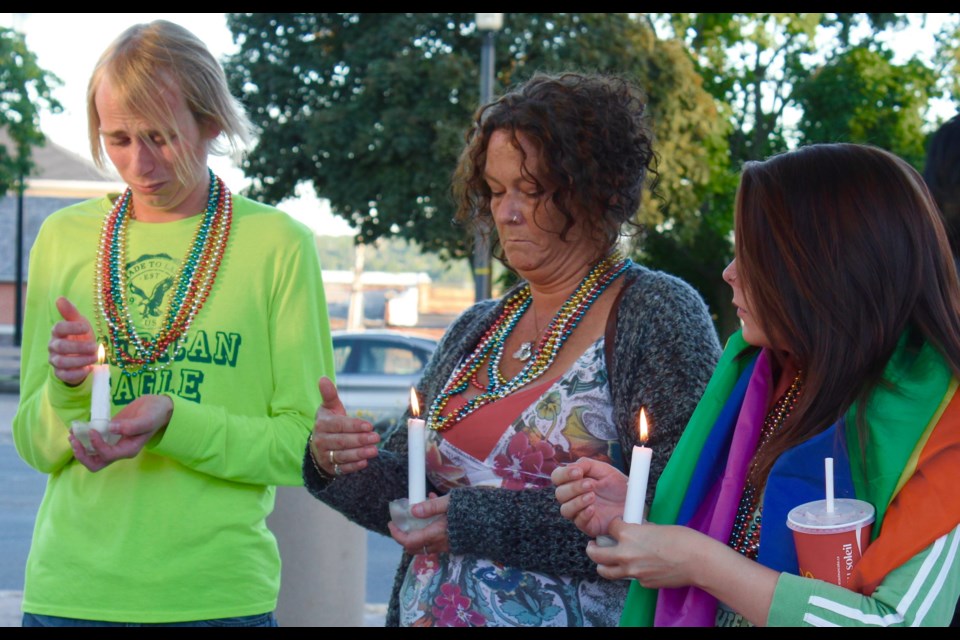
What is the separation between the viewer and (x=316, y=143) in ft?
61.4

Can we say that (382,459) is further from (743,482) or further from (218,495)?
(743,482)

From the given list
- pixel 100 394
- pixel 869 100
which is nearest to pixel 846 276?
pixel 100 394

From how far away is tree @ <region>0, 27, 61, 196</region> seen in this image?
19.6 m

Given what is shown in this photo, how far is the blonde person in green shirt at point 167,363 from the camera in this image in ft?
7.80

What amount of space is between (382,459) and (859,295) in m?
1.22

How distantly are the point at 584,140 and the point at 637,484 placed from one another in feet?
3.41

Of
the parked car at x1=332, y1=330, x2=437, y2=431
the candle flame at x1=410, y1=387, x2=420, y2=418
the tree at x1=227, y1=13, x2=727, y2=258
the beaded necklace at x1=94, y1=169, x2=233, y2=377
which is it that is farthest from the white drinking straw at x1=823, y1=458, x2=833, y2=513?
the tree at x1=227, y1=13, x2=727, y2=258

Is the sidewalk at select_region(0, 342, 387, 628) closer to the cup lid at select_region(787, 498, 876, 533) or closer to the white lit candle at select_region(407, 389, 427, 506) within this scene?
the white lit candle at select_region(407, 389, 427, 506)

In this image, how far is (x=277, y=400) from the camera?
256 cm

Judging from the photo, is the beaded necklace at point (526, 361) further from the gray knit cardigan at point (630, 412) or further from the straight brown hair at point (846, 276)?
the straight brown hair at point (846, 276)

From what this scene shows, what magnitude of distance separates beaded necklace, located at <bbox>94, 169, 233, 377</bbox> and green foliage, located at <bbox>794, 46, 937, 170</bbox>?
23.8m

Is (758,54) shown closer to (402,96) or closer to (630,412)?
(402,96)

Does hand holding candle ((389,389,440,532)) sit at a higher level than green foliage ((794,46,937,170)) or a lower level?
lower

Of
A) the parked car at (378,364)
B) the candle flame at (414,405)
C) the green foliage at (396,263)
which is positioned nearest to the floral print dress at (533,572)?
the candle flame at (414,405)
